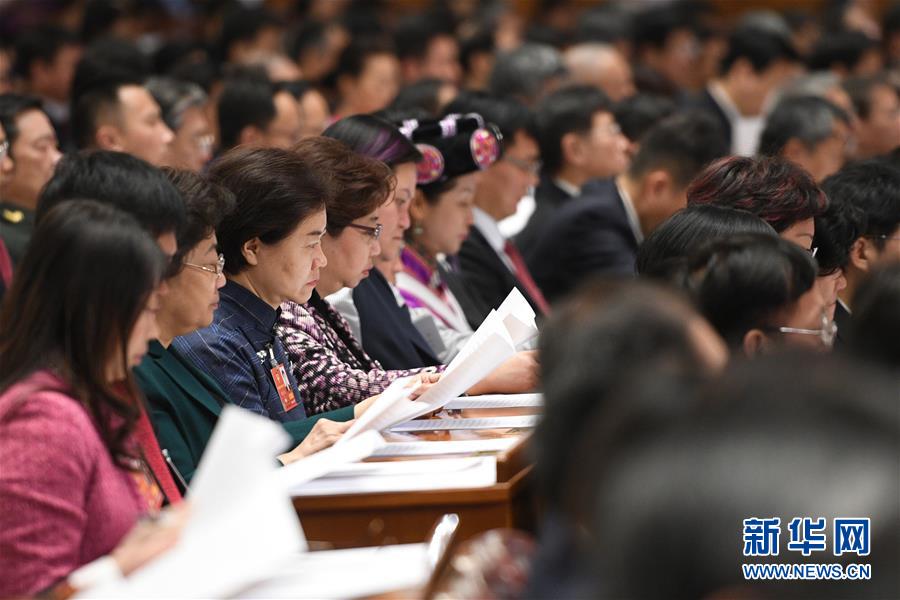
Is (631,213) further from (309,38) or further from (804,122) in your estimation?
(309,38)

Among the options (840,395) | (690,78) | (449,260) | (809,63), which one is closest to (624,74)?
(809,63)

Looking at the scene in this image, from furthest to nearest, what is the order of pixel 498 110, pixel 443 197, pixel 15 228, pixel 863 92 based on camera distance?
pixel 863 92
pixel 498 110
pixel 15 228
pixel 443 197

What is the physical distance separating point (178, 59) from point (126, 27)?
1939mm

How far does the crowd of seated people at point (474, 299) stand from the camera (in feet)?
3.64

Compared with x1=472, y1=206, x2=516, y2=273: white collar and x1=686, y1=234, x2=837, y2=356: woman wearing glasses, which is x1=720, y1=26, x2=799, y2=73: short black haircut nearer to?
x1=472, y1=206, x2=516, y2=273: white collar

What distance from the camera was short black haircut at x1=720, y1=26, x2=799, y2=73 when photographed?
7352 millimetres

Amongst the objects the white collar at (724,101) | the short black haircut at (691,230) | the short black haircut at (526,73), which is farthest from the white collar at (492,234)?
the white collar at (724,101)

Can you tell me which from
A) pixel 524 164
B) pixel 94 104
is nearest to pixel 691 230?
pixel 524 164

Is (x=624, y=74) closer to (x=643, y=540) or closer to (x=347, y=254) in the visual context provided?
(x=347, y=254)

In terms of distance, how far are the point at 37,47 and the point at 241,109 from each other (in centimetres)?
238

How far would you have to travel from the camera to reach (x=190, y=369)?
2.52m

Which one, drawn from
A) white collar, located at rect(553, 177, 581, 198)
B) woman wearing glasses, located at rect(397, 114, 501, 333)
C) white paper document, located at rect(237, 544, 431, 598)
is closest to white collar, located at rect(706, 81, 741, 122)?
white collar, located at rect(553, 177, 581, 198)

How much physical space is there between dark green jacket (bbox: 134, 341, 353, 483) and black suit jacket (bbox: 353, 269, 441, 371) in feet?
2.50

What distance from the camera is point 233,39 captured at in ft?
26.4
